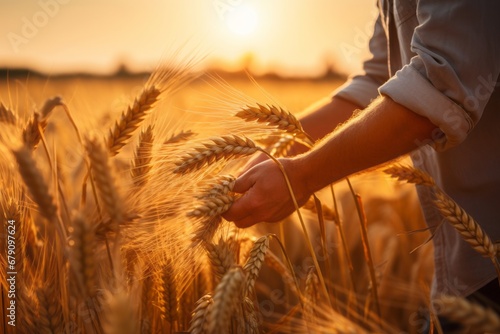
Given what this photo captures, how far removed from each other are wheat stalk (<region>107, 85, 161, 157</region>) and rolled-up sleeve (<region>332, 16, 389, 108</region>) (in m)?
0.79

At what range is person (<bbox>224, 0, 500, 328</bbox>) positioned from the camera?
1.32 metres

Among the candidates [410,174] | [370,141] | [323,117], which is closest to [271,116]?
[370,141]

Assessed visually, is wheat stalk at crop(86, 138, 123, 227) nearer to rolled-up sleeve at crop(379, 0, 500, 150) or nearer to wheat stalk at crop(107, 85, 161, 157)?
wheat stalk at crop(107, 85, 161, 157)

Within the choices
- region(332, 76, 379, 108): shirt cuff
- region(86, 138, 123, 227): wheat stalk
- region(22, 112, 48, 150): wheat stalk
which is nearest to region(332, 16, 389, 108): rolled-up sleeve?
region(332, 76, 379, 108): shirt cuff

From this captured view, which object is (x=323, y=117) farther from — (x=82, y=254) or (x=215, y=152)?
(x=82, y=254)

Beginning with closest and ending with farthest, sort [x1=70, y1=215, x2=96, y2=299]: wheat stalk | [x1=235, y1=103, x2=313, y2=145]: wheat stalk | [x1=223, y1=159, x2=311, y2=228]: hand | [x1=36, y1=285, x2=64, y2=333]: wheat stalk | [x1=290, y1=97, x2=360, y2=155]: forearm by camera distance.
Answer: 1. [x1=70, y1=215, x2=96, y2=299]: wheat stalk
2. [x1=36, y1=285, x2=64, y2=333]: wheat stalk
3. [x1=223, y1=159, x2=311, y2=228]: hand
4. [x1=235, y1=103, x2=313, y2=145]: wheat stalk
5. [x1=290, y1=97, x2=360, y2=155]: forearm

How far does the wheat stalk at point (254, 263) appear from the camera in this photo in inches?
53.1

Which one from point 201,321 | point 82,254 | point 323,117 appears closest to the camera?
point 82,254

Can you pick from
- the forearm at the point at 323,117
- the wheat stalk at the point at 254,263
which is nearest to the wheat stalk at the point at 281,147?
the forearm at the point at 323,117

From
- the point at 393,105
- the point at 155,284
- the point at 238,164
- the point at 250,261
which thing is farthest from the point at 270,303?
the point at 393,105

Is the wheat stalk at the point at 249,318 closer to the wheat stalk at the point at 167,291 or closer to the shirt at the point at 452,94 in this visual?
the wheat stalk at the point at 167,291

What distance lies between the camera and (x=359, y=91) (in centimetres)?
209

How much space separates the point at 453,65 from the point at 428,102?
0.35 feet

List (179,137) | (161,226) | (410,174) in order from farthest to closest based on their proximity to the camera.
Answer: (179,137) → (410,174) → (161,226)
